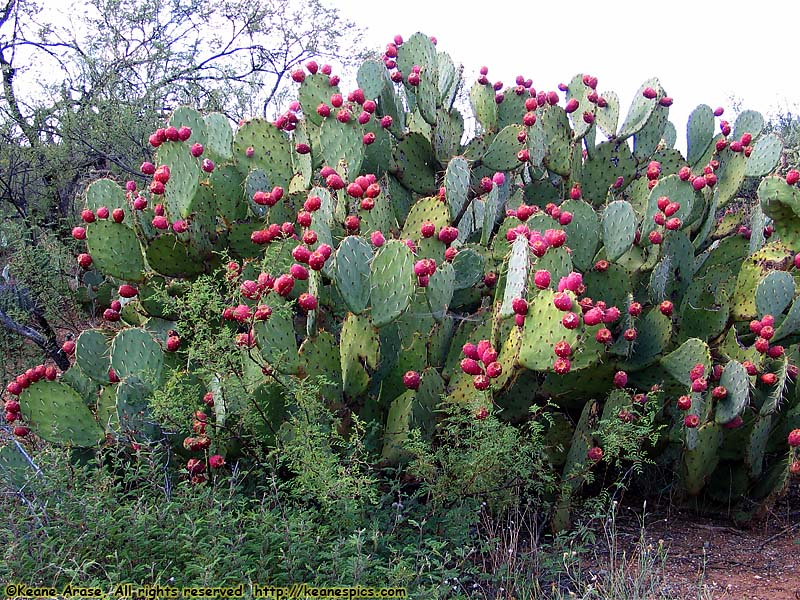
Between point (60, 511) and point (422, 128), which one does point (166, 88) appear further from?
point (60, 511)

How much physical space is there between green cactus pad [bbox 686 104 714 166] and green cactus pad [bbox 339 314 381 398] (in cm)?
308

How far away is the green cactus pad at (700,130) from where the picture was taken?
510cm

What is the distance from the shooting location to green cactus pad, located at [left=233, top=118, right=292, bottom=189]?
4.26 m

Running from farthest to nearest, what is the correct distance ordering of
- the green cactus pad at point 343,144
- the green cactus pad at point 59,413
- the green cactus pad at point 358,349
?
1. the green cactus pad at point 343,144
2. the green cactus pad at point 59,413
3. the green cactus pad at point 358,349

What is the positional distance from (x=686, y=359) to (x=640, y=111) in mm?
2024

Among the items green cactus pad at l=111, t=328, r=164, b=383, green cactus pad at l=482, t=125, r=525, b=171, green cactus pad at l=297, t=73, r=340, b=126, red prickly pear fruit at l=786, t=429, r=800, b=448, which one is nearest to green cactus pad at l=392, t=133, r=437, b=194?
green cactus pad at l=482, t=125, r=525, b=171

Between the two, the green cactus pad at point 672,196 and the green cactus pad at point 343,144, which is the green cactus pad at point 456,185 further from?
the green cactus pad at point 672,196

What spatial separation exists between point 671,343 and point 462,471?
1468mm

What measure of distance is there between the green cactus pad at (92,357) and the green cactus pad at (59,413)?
172mm

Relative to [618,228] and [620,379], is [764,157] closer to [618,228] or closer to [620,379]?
[618,228]

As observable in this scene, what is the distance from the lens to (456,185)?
3.61 meters

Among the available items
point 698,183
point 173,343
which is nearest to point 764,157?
point 698,183

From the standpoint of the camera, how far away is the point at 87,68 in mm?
8727

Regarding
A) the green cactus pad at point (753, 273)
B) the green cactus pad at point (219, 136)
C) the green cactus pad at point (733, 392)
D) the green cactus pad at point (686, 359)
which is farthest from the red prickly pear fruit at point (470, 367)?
the green cactus pad at point (219, 136)
